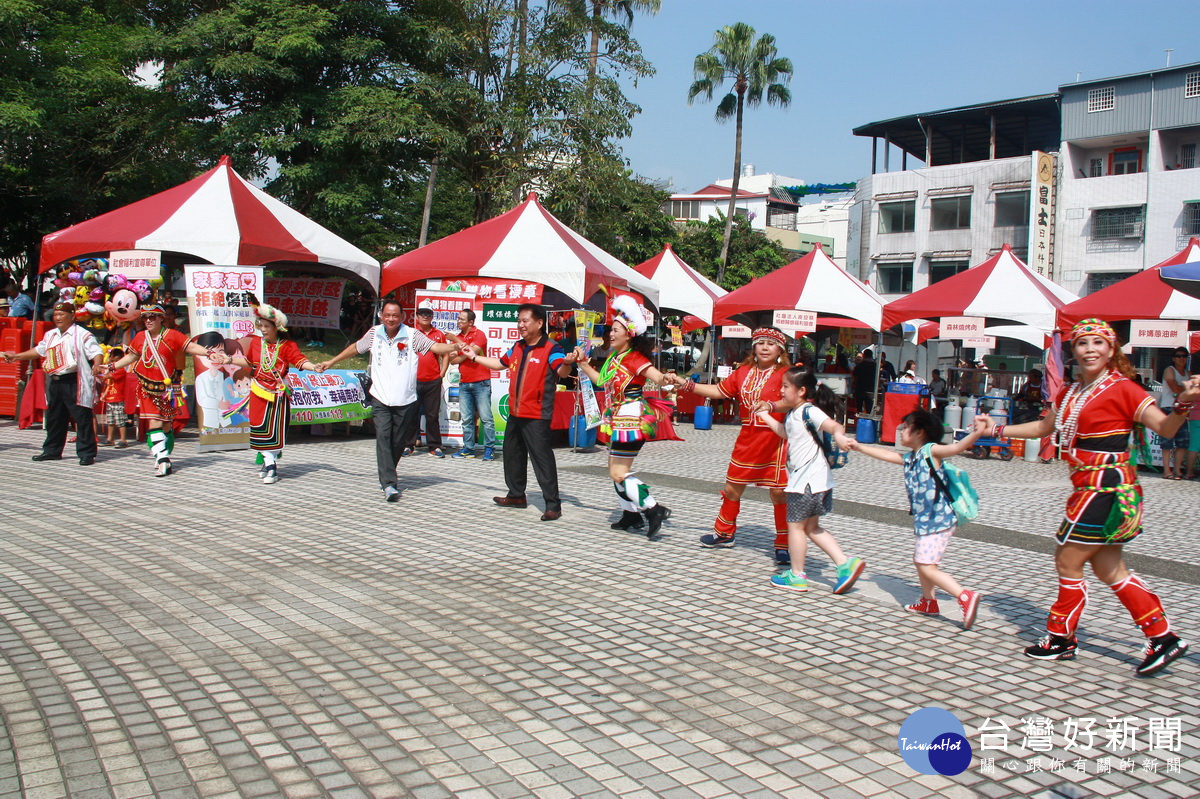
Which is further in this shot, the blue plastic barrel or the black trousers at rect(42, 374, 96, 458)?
the blue plastic barrel

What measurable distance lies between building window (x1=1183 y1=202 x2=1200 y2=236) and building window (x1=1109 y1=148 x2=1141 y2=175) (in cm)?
259

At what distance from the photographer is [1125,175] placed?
105 ft

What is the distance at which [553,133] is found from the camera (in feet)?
76.5

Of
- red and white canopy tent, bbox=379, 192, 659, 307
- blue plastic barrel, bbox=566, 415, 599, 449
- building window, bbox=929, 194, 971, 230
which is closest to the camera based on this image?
red and white canopy tent, bbox=379, 192, 659, 307

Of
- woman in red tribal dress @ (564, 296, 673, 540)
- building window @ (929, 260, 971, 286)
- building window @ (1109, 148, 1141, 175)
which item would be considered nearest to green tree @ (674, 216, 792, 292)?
building window @ (929, 260, 971, 286)

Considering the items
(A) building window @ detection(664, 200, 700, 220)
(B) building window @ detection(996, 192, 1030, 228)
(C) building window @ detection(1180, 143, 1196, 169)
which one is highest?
(A) building window @ detection(664, 200, 700, 220)

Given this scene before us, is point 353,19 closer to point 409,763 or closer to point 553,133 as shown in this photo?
point 553,133

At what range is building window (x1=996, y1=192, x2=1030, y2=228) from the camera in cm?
3441

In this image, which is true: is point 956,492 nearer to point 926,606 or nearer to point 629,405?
point 926,606

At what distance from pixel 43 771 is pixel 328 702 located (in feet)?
3.33

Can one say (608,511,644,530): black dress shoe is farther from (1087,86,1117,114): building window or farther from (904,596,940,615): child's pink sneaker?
(1087,86,1117,114): building window

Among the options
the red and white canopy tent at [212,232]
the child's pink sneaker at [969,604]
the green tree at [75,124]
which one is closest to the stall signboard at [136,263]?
the red and white canopy tent at [212,232]

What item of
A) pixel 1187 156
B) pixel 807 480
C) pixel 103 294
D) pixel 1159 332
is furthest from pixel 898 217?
pixel 807 480

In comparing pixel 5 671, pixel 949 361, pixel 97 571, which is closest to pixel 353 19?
pixel 949 361
